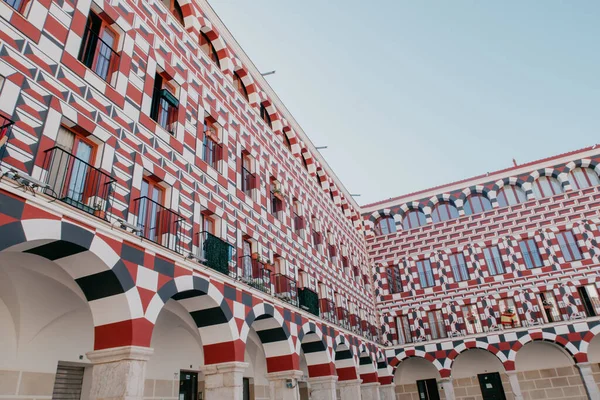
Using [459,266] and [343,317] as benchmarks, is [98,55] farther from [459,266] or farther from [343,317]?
[459,266]

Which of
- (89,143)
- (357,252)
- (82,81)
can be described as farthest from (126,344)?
(357,252)

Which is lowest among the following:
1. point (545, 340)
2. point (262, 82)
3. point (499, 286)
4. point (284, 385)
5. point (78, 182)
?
point (284, 385)

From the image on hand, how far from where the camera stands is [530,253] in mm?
19438

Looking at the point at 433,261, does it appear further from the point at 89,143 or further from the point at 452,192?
the point at 89,143

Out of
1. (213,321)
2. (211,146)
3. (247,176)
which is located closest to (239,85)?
(247,176)

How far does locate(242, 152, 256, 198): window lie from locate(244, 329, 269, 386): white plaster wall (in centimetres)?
413

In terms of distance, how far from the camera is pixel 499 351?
58.5 ft

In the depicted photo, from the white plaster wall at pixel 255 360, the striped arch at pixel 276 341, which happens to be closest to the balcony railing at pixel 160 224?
the striped arch at pixel 276 341

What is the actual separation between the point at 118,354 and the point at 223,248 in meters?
3.35

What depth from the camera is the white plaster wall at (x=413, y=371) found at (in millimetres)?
20188

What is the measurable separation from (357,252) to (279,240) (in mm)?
9285

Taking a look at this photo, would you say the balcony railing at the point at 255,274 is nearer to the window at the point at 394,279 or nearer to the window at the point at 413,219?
the window at the point at 394,279

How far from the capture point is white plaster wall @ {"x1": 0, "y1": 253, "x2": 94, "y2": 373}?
22.4ft

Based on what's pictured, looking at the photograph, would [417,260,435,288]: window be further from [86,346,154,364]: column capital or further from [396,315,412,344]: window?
[86,346,154,364]: column capital
